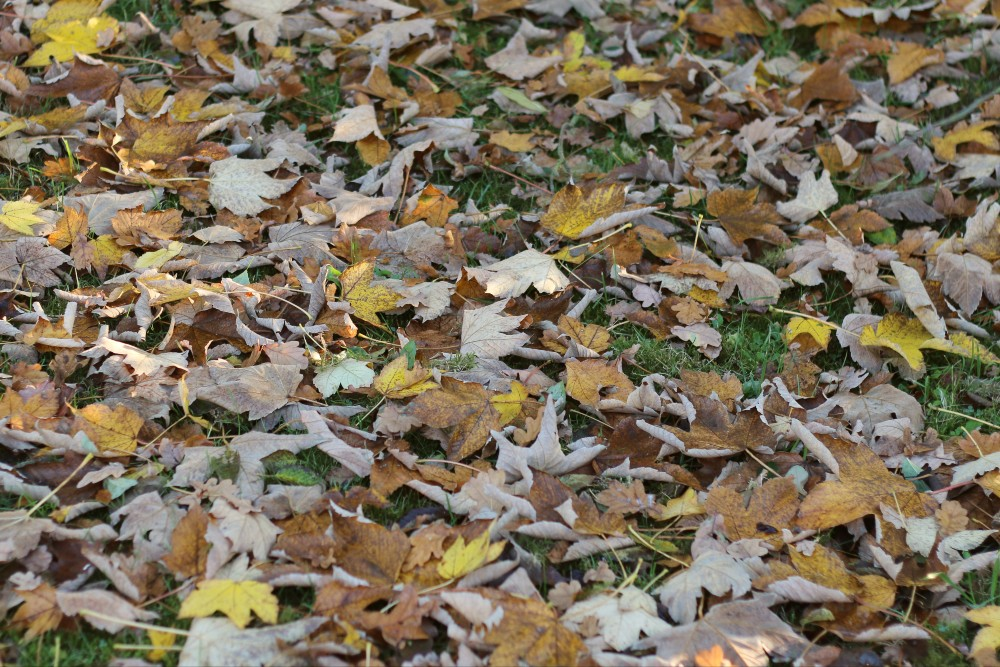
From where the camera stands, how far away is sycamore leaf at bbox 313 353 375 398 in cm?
264

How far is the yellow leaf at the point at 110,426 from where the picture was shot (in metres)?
2.41

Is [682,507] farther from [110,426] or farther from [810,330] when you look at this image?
[110,426]

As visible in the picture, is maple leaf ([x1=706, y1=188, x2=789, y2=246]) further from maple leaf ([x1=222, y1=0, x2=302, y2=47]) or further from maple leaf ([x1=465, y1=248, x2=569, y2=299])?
maple leaf ([x1=222, y1=0, x2=302, y2=47])

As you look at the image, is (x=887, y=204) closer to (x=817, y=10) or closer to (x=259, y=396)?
(x=817, y=10)

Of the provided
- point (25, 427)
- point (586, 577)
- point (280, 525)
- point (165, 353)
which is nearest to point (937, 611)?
point (586, 577)

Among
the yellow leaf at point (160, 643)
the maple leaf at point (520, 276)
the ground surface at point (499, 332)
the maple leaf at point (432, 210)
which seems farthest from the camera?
the maple leaf at point (432, 210)

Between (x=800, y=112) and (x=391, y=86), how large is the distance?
173 centimetres

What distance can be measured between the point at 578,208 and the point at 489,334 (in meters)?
0.70

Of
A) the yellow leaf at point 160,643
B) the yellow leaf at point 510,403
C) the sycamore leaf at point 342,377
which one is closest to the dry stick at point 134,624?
the yellow leaf at point 160,643

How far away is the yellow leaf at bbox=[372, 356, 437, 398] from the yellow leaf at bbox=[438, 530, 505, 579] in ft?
1.78

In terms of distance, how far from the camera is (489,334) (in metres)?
2.83

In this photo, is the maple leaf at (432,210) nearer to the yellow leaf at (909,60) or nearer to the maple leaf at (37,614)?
the maple leaf at (37,614)

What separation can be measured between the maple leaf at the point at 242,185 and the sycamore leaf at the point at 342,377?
2.63 feet

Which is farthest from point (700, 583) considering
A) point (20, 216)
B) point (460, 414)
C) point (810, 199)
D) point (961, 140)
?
point (961, 140)
